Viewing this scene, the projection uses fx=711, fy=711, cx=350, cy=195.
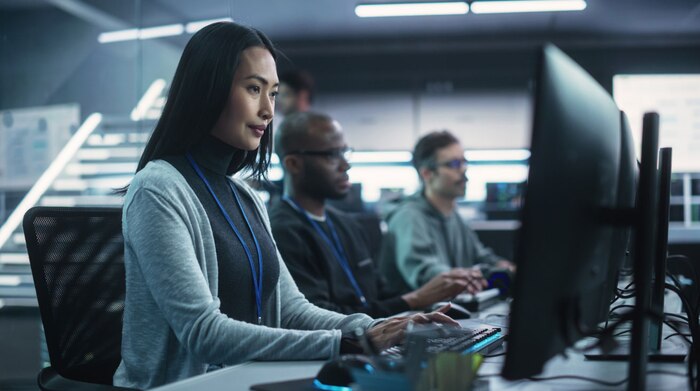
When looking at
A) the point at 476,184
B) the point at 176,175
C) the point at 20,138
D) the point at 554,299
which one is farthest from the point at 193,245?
the point at 476,184

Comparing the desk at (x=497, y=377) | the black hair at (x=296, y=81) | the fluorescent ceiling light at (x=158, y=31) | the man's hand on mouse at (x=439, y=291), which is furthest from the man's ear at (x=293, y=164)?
the black hair at (x=296, y=81)

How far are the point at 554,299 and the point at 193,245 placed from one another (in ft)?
2.47

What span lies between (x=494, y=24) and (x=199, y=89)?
231 inches

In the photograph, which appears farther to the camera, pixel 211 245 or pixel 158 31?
pixel 158 31

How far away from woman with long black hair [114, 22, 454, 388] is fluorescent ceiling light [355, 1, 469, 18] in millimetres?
4309

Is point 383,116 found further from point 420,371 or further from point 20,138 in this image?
point 420,371

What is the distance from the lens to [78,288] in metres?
1.52

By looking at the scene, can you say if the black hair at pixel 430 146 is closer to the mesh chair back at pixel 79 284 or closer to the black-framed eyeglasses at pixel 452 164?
the black-framed eyeglasses at pixel 452 164

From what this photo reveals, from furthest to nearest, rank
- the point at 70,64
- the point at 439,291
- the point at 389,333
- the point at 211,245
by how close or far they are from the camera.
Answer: the point at 70,64, the point at 439,291, the point at 211,245, the point at 389,333

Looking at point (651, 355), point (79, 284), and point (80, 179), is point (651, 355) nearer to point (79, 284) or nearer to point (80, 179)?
point (79, 284)

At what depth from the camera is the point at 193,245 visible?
132 cm

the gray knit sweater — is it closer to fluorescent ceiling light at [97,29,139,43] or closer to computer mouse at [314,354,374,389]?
computer mouse at [314,354,374,389]

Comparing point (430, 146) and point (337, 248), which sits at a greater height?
point (430, 146)

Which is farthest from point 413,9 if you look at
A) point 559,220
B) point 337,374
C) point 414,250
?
point 559,220
